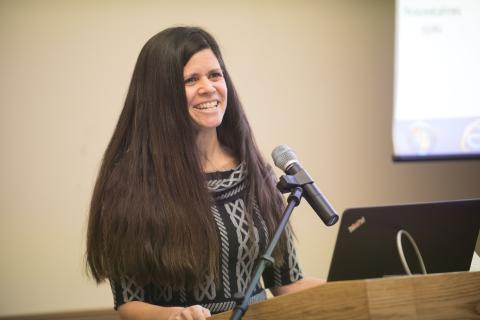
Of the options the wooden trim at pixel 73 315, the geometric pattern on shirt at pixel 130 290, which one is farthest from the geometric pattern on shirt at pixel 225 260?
the wooden trim at pixel 73 315

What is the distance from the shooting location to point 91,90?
10.6 feet

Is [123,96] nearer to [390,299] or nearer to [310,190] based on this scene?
[310,190]

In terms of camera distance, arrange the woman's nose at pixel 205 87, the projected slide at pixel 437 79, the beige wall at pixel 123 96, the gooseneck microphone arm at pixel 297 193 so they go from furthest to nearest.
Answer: the beige wall at pixel 123 96 → the projected slide at pixel 437 79 → the woman's nose at pixel 205 87 → the gooseneck microphone arm at pixel 297 193

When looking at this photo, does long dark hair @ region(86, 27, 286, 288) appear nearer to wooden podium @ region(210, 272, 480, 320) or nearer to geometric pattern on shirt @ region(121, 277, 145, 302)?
geometric pattern on shirt @ region(121, 277, 145, 302)

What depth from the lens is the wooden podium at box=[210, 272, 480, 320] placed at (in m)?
1.31

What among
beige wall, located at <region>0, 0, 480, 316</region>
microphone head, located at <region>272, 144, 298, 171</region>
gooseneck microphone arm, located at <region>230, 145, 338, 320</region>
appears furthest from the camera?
beige wall, located at <region>0, 0, 480, 316</region>

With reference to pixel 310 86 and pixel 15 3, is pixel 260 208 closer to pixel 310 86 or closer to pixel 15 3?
pixel 310 86

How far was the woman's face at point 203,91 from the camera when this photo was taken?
197 centimetres

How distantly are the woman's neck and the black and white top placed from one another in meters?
0.04

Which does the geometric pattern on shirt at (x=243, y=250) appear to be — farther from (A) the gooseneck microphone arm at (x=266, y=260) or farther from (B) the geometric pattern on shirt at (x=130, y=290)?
(A) the gooseneck microphone arm at (x=266, y=260)

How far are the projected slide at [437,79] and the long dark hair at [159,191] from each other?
4.00 feet

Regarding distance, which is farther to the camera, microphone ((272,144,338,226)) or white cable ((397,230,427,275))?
white cable ((397,230,427,275))

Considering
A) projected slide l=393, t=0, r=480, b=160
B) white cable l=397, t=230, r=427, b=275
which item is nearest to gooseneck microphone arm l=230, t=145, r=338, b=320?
white cable l=397, t=230, r=427, b=275

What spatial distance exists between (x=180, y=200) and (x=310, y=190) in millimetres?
531
